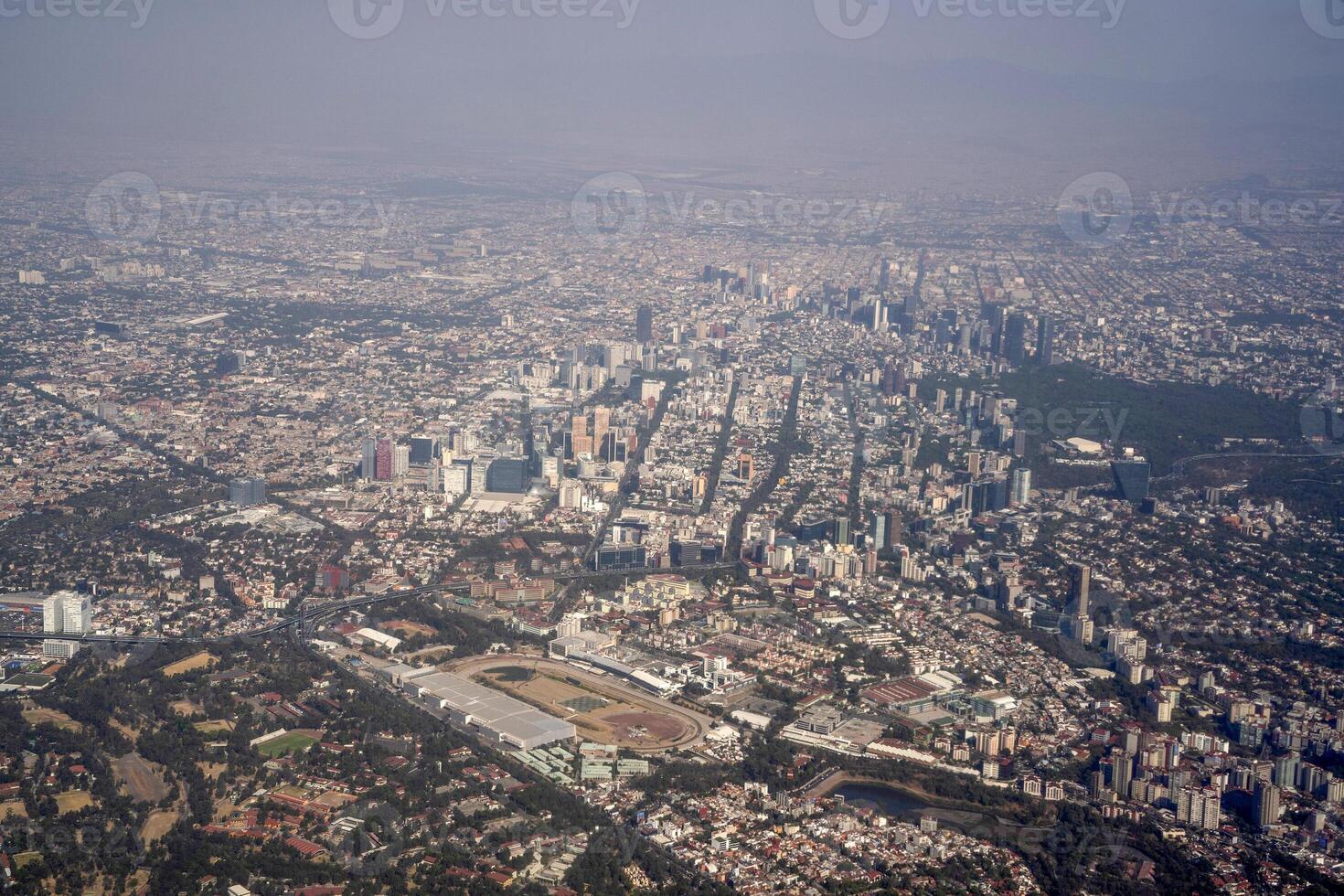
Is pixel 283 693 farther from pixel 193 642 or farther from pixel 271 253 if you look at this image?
pixel 271 253

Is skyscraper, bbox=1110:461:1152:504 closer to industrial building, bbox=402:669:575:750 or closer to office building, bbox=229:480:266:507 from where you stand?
industrial building, bbox=402:669:575:750

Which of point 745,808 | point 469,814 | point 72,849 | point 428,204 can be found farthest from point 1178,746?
point 428,204

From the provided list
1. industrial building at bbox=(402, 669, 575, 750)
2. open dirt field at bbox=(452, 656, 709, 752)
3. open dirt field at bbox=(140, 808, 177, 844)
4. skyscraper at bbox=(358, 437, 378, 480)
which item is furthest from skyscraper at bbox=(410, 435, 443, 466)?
open dirt field at bbox=(140, 808, 177, 844)
